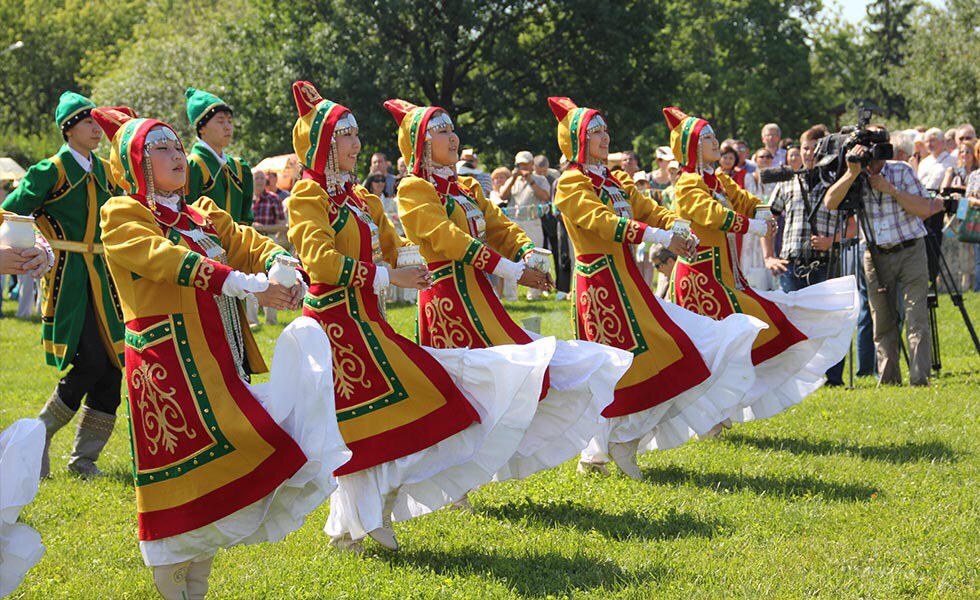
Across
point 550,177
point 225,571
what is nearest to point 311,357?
point 225,571

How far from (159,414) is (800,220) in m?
6.89

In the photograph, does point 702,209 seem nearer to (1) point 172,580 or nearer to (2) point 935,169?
(1) point 172,580

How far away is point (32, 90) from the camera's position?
56.4m

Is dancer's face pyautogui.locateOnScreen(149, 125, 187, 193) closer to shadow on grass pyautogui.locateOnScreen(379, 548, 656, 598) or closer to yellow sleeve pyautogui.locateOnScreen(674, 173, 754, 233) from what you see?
shadow on grass pyautogui.locateOnScreen(379, 548, 656, 598)

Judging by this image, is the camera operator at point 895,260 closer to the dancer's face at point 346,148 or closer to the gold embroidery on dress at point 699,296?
the gold embroidery on dress at point 699,296

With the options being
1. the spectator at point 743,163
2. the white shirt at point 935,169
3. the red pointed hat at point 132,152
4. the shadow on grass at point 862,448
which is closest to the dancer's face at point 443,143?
the red pointed hat at point 132,152

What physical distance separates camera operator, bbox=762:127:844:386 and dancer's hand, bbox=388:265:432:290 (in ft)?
16.1

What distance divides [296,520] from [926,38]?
43.0 metres

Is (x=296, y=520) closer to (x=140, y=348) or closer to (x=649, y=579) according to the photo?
(x=140, y=348)

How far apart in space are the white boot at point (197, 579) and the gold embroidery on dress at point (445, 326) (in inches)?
80.4

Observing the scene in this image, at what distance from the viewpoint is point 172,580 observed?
4664 mm

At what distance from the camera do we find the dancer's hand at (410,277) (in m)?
5.37

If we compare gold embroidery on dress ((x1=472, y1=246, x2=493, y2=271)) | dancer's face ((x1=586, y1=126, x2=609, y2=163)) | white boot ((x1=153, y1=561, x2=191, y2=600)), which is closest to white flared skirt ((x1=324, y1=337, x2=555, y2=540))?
gold embroidery on dress ((x1=472, y1=246, x2=493, y2=271))

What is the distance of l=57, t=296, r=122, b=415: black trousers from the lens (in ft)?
23.9
